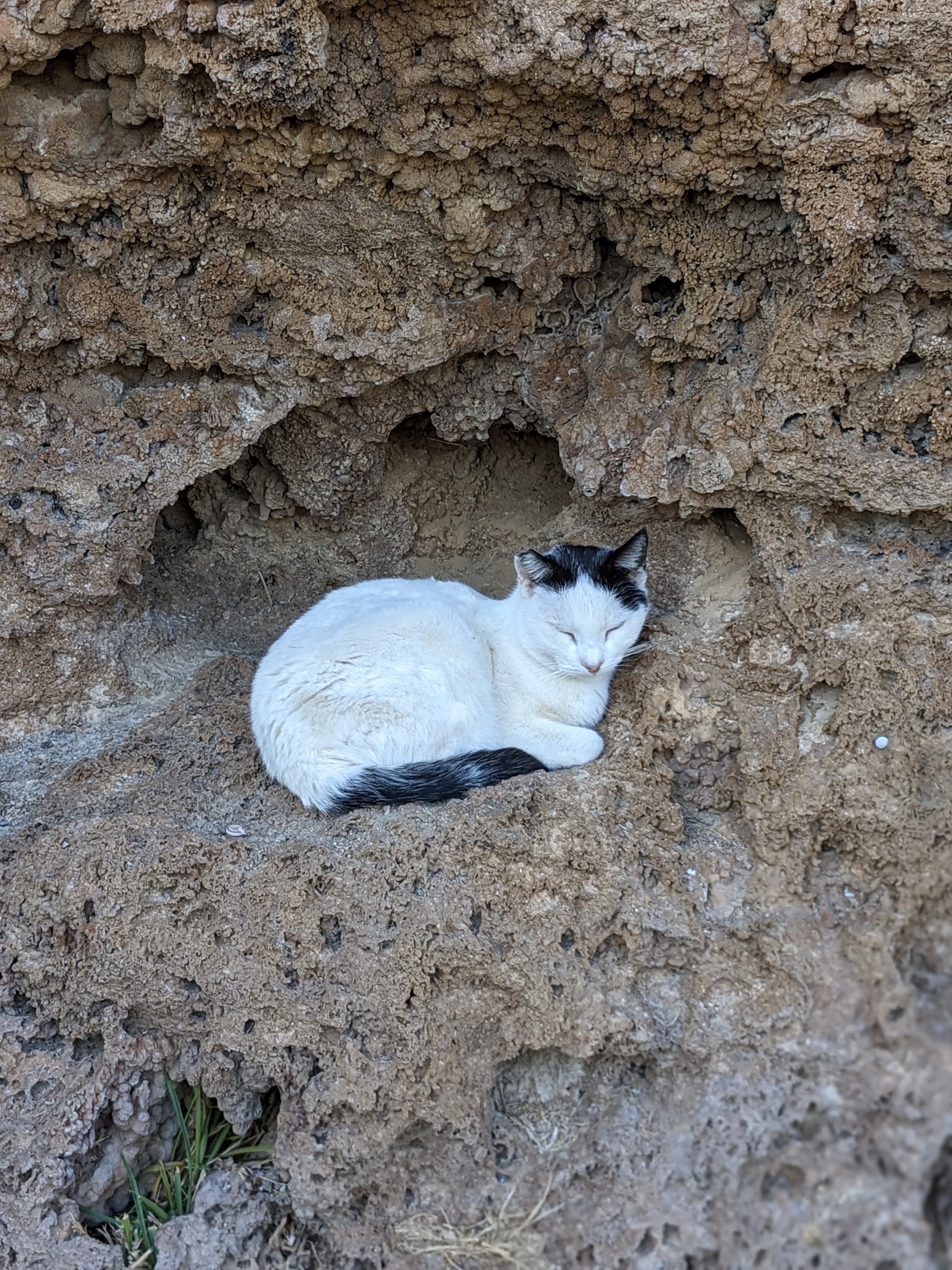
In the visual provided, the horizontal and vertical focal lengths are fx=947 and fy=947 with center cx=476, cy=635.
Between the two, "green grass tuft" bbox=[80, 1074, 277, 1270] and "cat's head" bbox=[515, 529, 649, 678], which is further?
"cat's head" bbox=[515, 529, 649, 678]

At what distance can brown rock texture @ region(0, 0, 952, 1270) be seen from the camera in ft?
7.93

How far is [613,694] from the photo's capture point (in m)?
3.32

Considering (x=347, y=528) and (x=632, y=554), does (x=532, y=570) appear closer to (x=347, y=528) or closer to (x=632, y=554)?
(x=632, y=554)

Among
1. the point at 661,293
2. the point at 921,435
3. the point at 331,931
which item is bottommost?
the point at 331,931

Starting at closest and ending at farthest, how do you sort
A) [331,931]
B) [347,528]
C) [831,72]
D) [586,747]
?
[831,72], [331,931], [586,747], [347,528]

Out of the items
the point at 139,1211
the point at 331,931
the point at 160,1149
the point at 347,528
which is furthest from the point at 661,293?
the point at 139,1211

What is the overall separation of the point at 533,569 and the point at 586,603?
234mm

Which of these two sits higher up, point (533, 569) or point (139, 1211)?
point (533, 569)

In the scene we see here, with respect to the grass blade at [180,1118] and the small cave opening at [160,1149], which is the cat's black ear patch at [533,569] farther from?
the grass blade at [180,1118]

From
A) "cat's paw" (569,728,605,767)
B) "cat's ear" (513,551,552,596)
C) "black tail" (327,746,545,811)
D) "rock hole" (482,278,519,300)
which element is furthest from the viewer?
"rock hole" (482,278,519,300)

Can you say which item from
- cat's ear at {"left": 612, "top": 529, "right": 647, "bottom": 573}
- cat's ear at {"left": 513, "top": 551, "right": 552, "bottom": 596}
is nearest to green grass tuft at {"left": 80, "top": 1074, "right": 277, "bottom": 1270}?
cat's ear at {"left": 513, "top": 551, "right": 552, "bottom": 596}

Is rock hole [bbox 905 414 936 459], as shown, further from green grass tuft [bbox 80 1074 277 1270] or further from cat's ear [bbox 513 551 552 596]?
green grass tuft [bbox 80 1074 277 1270]

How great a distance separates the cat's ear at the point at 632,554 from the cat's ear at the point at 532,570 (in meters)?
0.23

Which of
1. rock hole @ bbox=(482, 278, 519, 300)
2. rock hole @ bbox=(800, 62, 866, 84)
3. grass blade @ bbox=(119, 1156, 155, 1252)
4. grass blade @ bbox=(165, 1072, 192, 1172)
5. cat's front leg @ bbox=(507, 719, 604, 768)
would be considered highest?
rock hole @ bbox=(800, 62, 866, 84)
